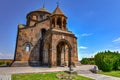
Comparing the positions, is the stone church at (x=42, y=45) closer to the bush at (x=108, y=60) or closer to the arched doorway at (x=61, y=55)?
the arched doorway at (x=61, y=55)

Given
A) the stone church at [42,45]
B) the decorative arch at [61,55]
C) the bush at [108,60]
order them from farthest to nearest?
the decorative arch at [61,55] < the stone church at [42,45] < the bush at [108,60]

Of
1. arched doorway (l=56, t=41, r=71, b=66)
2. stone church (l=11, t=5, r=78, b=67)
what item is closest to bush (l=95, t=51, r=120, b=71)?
stone church (l=11, t=5, r=78, b=67)

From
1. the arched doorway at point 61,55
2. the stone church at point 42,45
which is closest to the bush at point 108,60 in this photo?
the stone church at point 42,45

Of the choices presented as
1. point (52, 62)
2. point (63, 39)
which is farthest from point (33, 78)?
point (63, 39)

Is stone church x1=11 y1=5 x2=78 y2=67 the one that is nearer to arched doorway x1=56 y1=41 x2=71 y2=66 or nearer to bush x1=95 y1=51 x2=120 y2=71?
arched doorway x1=56 y1=41 x2=71 y2=66

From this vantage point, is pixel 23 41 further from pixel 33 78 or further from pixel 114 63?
pixel 114 63

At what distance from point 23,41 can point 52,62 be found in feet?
26.5

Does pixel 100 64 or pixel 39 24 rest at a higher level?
pixel 39 24

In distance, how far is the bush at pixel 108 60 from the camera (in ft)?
50.7

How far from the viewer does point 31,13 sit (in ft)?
91.1

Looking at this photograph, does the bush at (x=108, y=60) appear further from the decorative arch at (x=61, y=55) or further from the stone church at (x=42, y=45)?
the decorative arch at (x=61, y=55)

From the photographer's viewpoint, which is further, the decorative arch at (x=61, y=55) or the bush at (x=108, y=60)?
the decorative arch at (x=61, y=55)

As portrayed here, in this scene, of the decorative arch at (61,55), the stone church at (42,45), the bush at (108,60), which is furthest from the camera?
the decorative arch at (61,55)

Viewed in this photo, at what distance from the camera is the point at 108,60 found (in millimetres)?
15633
